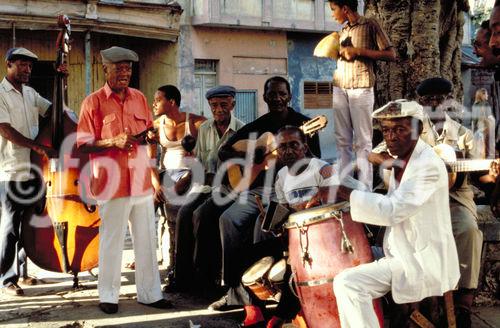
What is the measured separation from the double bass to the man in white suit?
2934mm

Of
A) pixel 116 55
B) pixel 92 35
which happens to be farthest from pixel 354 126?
pixel 92 35

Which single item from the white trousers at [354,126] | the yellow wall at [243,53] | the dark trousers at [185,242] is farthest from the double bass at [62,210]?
the yellow wall at [243,53]

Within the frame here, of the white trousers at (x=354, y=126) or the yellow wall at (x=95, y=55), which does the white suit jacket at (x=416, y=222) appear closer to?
the white trousers at (x=354, y=126)

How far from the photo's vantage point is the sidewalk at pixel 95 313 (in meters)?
5.64

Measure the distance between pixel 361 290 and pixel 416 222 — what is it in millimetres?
519

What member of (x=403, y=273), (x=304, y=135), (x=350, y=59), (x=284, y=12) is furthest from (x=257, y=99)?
(x=403, y=273)

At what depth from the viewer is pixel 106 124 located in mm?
5898

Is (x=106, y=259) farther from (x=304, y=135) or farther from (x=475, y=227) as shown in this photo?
(x=475, y=227)

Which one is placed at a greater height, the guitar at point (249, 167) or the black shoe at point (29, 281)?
the guitar at point (249, 167)

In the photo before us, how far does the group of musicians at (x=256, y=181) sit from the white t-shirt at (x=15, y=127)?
0.01m

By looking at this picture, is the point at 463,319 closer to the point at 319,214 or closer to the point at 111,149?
the point at 319,214

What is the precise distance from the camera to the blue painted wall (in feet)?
72.4

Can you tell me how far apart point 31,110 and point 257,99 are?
14618mm

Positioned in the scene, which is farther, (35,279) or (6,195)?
(35,279)
